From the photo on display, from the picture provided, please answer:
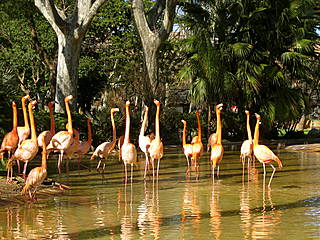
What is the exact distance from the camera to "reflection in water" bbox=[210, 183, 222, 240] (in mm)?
6607

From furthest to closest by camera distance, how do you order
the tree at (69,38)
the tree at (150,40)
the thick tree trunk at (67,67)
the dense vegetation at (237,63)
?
1. the dense vegetation at (237,63)
2. the tree at (150,40)
3. the thick tree trunk at (67,67)
4. the tree at (69,38)

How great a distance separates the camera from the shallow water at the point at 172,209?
21.6 feet

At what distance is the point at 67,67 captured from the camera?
765 inches

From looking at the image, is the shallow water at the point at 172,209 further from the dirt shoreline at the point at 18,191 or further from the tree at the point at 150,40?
the tree at the point at 150,40

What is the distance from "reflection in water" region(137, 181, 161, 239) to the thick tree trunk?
9808mm

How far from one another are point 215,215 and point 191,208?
0.64 metres

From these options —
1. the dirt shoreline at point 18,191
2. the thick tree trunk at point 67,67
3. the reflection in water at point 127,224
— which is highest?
the thick tree trunk at point 67,67

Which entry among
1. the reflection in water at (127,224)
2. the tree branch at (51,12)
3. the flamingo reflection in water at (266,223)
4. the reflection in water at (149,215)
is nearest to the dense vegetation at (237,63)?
the tree branch at (51,12)

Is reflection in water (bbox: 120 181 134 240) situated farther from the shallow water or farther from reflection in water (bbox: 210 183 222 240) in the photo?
reflection in water (bbox: 210 183 222 240)

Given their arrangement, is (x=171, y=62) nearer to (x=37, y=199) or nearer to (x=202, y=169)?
(x=202, y=169)

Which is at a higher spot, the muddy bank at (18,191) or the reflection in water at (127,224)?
the muddy bank at (18,191)

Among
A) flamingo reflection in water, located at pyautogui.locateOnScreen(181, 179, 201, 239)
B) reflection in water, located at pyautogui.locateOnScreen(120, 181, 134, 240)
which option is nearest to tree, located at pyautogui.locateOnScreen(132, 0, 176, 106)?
flamingo reflection in water, located at pyautogui.locateOnScreen(181, 179, 201, 239)

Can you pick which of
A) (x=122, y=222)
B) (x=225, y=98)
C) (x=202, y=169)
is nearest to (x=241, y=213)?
(x=122, y=222)

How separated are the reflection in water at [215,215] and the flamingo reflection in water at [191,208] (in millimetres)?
173
